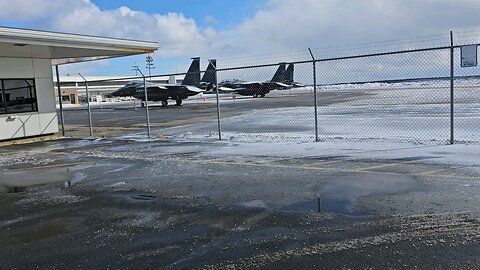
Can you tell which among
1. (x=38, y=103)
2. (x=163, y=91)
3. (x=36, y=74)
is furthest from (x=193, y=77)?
(x=38, y=103)

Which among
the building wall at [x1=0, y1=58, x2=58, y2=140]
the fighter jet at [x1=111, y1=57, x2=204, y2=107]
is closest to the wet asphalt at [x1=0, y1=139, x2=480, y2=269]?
the building wall at [x1=0, y1=58, x2=58, y2=140]

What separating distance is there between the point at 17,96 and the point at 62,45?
3697mm

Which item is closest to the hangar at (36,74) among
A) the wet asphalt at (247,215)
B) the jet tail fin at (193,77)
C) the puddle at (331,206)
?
the wet asphalt at (247,215)

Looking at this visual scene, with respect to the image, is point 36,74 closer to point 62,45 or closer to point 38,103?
point 38,103

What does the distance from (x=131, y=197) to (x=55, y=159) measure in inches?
222

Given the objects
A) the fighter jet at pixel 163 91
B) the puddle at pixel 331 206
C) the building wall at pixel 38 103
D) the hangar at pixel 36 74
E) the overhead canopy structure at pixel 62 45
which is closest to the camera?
the puddle at pixel 331 206

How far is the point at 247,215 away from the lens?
5484mm

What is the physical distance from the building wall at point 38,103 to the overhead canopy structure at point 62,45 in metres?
0.33

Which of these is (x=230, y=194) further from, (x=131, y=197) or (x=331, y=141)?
(x=331, y=141)

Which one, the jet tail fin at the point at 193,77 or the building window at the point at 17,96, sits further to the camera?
the jet tail fin at the point at 193,77

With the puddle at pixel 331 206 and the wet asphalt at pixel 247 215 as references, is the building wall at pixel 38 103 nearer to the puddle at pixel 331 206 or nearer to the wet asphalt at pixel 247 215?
the wet asphalt at pixel 247 215

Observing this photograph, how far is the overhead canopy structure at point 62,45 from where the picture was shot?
12164mm

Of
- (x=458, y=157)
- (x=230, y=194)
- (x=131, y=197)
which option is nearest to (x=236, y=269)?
(x=230, y=194)

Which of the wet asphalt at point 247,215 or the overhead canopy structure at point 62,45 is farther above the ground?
the overhead canopy structure at point 62,45
